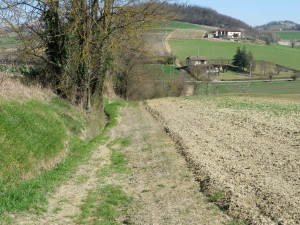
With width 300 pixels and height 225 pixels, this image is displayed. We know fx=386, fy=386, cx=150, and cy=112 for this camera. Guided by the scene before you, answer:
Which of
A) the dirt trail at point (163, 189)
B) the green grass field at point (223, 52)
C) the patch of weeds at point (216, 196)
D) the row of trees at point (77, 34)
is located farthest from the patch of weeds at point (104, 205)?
Result: the green grass field at point (223, 52)

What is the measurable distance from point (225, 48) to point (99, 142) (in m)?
91.7

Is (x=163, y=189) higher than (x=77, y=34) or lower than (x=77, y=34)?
lower

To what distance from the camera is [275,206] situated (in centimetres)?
797

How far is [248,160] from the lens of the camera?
12070mm

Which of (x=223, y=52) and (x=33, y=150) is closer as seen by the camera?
(x=33, y=150)

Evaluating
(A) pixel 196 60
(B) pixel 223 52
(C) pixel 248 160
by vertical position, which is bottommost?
(C) pixel 248 160

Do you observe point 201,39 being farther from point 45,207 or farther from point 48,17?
point 45,207

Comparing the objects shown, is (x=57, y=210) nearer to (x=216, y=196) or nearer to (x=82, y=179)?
(x=82, y=179)

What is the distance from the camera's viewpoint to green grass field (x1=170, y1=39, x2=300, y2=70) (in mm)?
92562

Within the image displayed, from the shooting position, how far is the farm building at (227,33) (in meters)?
120

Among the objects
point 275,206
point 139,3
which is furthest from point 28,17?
point 275,206

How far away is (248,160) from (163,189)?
329 cm

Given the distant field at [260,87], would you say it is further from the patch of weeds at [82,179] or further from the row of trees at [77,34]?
the patch of weeds at [82,179]

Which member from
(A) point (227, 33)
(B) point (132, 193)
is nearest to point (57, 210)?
(B) point (132, 193)
